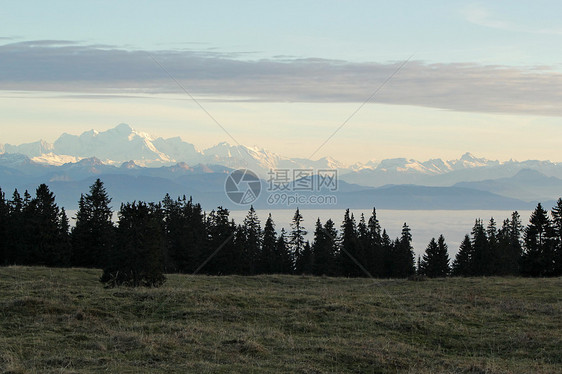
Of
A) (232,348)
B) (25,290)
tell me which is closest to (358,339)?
(232,348)

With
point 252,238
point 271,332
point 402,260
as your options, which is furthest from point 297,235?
point 271,332

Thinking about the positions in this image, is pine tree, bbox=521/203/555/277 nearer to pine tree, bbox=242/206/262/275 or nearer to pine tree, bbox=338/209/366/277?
pine tree, bbox=338/209/366/277

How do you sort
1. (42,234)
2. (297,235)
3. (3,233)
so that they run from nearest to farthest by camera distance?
A: (42,234) → (3,233) → (297,235)

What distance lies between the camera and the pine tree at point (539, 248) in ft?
211

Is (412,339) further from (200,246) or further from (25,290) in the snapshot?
(200,246)

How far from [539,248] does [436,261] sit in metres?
24.3

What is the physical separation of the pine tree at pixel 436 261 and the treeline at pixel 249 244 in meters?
0.16

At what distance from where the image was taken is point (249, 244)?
305 ft

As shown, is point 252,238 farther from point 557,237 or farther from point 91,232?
point 557,237

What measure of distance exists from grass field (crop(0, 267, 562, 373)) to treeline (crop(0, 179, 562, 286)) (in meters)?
10.0

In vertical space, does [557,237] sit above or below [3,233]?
above

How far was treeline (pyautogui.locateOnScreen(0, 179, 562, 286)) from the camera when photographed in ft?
209

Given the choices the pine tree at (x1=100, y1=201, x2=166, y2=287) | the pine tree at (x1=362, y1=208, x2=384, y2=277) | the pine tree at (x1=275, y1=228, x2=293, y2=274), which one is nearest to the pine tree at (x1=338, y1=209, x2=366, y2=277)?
the pine tree at (x1=362, y1=208, x2=384, y2=277)

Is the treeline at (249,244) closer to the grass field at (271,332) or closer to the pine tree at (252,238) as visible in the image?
the pine tree at (252,238)
